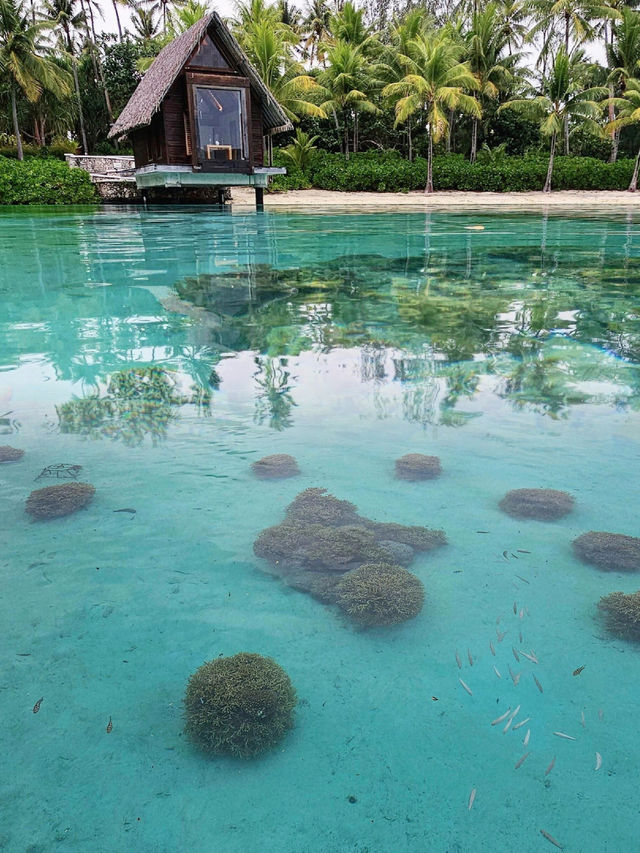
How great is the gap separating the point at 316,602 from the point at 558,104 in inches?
1246

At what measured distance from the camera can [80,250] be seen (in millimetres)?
11492

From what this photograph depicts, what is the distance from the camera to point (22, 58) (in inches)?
1109

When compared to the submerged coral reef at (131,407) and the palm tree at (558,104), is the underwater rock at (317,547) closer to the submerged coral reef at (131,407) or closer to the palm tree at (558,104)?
the submerged coral reef at (131,407)

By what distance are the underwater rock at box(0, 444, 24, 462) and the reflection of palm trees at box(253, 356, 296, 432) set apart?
1343 mm

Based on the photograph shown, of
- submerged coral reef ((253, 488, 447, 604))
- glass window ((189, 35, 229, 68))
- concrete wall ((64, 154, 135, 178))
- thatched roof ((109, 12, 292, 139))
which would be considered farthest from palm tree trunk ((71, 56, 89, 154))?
submerged coral reef ((253, 488, 447, 604))

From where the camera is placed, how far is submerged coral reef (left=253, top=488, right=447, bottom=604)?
95.3 inches

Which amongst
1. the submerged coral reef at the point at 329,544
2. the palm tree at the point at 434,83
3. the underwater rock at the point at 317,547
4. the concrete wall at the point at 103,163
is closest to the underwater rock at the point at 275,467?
the submerged coral reef at the point at 329,544

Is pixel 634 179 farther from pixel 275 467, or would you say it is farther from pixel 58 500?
pixel 58 500

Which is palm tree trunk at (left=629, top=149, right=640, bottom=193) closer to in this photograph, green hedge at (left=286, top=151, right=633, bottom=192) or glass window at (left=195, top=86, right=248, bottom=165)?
green hedge at (left=286, top=151, right=633, bottom=192)

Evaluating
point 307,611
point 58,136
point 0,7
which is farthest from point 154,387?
point 58,136

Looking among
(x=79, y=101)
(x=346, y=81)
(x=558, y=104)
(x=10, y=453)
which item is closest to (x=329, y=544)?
(x=10, y=453)

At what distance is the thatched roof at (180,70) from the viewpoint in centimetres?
1816

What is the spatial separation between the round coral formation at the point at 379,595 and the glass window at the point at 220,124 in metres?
19.5

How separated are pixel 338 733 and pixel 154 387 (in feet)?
10.5
